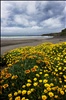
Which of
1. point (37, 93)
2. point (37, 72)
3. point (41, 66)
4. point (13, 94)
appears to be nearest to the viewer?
point (37, 93)

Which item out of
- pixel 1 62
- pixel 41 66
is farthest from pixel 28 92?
pixel 1 62

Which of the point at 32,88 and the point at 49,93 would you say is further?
Answer: the point at 32,88

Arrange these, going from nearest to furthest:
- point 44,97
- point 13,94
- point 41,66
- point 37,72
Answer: point 44,97, point 13,94, point 37,72, point 41,66

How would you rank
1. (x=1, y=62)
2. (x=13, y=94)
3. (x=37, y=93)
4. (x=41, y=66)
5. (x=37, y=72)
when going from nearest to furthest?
(x=37, y=93)
(x=13, y=94)
(x=37, y=72)
(x=41, y=66)
(x=1, y=62)

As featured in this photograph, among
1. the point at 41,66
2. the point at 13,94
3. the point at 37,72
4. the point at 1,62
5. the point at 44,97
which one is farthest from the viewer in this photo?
the point at 1,62

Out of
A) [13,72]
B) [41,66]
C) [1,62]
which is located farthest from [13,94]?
[1,62]

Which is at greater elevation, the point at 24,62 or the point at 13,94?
the point at 24,62

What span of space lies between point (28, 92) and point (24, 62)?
2226 mm

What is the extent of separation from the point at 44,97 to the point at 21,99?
0.58 m

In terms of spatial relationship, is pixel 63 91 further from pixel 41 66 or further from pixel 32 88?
pixel 41 66

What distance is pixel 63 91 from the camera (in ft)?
16.2

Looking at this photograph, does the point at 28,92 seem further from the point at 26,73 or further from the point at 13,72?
the point at 13,72

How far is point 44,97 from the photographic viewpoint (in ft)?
14.7

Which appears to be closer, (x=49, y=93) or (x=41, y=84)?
(x=49, y=93)
